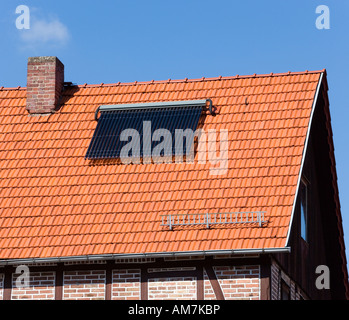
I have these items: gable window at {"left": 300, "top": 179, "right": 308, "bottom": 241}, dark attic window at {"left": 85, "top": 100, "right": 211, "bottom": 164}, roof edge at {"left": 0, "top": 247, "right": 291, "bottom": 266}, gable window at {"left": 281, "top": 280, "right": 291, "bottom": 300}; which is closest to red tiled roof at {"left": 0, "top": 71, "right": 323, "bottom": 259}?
roof edge at {"left": 0, "top": 247, "right": 291, "bottom": 266}

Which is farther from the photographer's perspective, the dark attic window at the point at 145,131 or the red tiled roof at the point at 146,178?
the dark attic window at the point at 145,131

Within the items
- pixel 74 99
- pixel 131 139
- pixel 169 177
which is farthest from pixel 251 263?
pixel 74 99

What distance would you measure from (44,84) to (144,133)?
3106 mm

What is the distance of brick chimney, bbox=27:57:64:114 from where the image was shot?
2206cm

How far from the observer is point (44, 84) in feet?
73.5

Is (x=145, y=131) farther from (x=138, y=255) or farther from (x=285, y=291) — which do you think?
(x=285, y=291)

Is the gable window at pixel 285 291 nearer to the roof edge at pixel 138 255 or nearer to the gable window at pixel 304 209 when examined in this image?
the roof edge at pixel 138 255

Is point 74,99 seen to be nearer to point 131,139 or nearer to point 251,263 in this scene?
point 131,139

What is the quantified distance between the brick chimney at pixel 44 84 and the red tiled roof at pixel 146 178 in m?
0.24

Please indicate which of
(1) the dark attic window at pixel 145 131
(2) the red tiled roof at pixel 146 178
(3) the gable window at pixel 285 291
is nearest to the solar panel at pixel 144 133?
(1) the dark attic window at pixel 145 131

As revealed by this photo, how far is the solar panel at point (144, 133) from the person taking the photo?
801 inches

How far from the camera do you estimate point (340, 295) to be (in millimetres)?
24281
